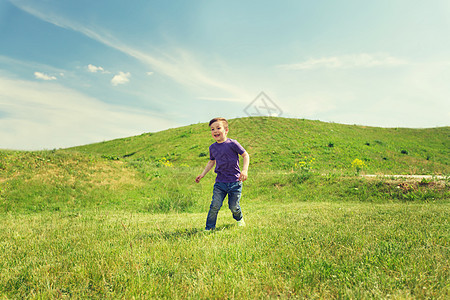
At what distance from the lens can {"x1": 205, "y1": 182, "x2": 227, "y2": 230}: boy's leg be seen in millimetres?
5531

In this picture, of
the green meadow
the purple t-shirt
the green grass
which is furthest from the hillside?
the green grass

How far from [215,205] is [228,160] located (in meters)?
1.05

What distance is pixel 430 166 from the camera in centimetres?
2555

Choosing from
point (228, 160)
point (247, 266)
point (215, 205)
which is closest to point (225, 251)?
point (247, 266)

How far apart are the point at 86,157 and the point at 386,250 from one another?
1718cm

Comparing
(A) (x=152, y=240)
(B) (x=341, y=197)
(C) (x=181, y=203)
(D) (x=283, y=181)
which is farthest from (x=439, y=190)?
(A) (x=152, y=240)

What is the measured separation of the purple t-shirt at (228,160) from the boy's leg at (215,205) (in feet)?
0.60

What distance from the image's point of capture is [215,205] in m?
5.54

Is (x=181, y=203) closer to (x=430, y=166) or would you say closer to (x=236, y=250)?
(x=236, y=250)

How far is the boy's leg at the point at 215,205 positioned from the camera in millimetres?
5531

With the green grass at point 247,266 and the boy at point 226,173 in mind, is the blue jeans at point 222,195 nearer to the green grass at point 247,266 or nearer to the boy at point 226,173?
the boy at point 226,173

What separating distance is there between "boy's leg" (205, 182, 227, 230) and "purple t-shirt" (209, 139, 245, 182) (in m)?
0.18

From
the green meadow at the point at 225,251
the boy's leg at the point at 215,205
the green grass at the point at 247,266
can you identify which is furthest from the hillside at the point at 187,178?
the green grass at the point at 247,266

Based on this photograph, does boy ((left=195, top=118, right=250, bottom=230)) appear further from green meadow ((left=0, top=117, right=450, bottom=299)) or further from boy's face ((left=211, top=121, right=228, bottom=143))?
green meadow ((left=0, top=117, right=450, bottom=299))
